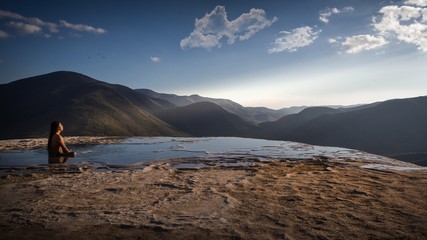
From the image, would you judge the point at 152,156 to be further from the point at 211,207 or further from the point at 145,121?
the point at 145,121

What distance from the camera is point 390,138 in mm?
88250

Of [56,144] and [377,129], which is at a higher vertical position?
[56,144]

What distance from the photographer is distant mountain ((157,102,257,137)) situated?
109m

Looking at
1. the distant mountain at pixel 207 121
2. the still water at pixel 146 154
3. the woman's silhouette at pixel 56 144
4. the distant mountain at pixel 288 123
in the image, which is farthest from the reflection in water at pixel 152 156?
the distant mountain at pixel 288 123

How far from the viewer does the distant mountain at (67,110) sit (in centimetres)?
6116

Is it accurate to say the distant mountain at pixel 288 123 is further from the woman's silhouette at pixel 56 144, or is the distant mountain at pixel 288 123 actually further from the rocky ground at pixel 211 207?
the rocky ground at pixel 211 207

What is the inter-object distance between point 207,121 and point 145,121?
136 feet

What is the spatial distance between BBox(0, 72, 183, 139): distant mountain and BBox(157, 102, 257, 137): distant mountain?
2568 cm

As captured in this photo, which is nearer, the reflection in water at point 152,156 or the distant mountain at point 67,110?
the reflection in water at point 152,156

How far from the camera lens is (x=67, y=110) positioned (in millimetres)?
69438

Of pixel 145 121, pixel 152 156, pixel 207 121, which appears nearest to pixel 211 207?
pixel 152 156

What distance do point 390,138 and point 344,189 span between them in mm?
101540

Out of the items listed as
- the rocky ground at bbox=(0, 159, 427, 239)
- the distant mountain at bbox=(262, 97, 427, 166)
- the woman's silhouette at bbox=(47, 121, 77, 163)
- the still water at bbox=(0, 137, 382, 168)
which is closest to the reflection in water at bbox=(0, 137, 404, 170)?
the still water at bbox=(0, 137, 382, 168)

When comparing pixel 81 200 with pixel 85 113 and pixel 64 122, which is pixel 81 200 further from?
pixel 85 113
